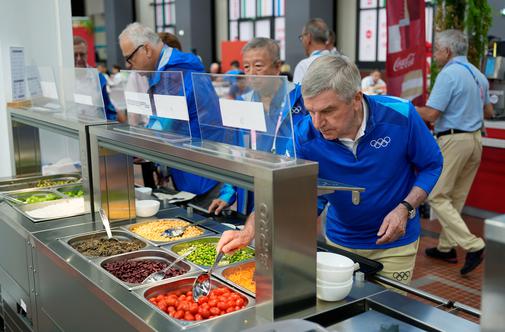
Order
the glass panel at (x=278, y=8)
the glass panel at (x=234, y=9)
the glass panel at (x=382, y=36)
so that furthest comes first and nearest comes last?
1. the glass panel at (x=234, y=9)
2. the glass panel at (x=278, y=8)
3. the glass panel at (x=382, y=36)

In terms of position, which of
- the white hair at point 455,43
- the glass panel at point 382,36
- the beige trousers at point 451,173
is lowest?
the beige trousers at point 451,173

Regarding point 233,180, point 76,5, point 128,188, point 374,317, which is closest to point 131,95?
point 128,188

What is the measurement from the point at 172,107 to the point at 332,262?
0.90 meters

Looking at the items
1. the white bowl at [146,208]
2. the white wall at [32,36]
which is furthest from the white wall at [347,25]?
the white bowl at [146,208]

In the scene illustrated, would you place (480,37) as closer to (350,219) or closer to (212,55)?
(350,219)

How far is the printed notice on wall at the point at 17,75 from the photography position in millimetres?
3488

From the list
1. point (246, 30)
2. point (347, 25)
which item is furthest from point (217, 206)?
point (246, 30)

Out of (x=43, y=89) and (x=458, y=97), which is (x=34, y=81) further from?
(x=458, y=97)

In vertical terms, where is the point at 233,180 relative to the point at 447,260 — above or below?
above

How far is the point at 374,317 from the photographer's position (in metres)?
1.51

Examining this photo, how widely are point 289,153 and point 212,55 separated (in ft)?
50.7

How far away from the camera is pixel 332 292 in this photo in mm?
1528

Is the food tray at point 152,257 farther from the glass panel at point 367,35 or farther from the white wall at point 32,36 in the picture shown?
the glass panel at point 367,35

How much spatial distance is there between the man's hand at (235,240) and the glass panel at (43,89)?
1.73 metres
